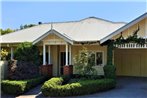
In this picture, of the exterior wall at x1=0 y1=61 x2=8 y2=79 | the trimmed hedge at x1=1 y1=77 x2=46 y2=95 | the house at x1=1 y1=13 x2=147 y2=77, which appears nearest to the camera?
the trimmed hedge at x1=1 y1=77 x2=46 y2=95

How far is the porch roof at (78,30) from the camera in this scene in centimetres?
2566

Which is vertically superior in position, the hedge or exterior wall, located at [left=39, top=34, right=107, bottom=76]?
exterior wall, located at [left=39, top=34, right=107, bottom=76]

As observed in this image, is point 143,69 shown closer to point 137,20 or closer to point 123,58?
point 123,58

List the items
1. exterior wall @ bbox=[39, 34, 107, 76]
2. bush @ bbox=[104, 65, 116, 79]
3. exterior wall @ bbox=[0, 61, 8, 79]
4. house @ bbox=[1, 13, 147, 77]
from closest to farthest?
bush @ bbox=[104, 65, 116, 79] < exterior wall @ bbox=[0, 61, 8, 79] < house @ bbox=[1, 13, 147, 77] < exterior wall @ bbox=[39, 34, 107, 76]

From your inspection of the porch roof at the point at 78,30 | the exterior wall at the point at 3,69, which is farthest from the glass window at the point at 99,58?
the exterior wall at the point at 3,69

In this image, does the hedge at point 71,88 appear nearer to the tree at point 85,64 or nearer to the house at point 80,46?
the tree at point 85,64

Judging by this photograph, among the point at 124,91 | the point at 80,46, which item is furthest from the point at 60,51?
the point at 124,91

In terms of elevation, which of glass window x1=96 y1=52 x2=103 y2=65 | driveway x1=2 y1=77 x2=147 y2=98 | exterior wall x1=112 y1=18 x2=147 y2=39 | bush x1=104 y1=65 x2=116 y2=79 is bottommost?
driveway x1=2 y1=77 x2=147 y2=98

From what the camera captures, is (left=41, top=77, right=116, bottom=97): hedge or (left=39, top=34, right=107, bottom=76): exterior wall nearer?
(left=41, top=77, right=116, bottom=97): hedge

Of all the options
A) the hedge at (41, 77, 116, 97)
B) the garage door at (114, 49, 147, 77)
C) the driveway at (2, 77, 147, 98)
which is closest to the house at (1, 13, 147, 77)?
the garage door at (114, 49, 147, 77)

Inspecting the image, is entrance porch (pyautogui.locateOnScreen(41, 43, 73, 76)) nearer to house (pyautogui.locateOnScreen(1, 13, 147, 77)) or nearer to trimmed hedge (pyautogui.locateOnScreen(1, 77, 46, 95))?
house (pyautogui.locateOnScreen(1, 13, 147, 77))

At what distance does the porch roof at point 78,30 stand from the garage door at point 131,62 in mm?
2847

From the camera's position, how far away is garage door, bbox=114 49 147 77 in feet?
87.5

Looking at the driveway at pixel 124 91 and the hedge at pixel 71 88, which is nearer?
the driveway at pixel 124 91
